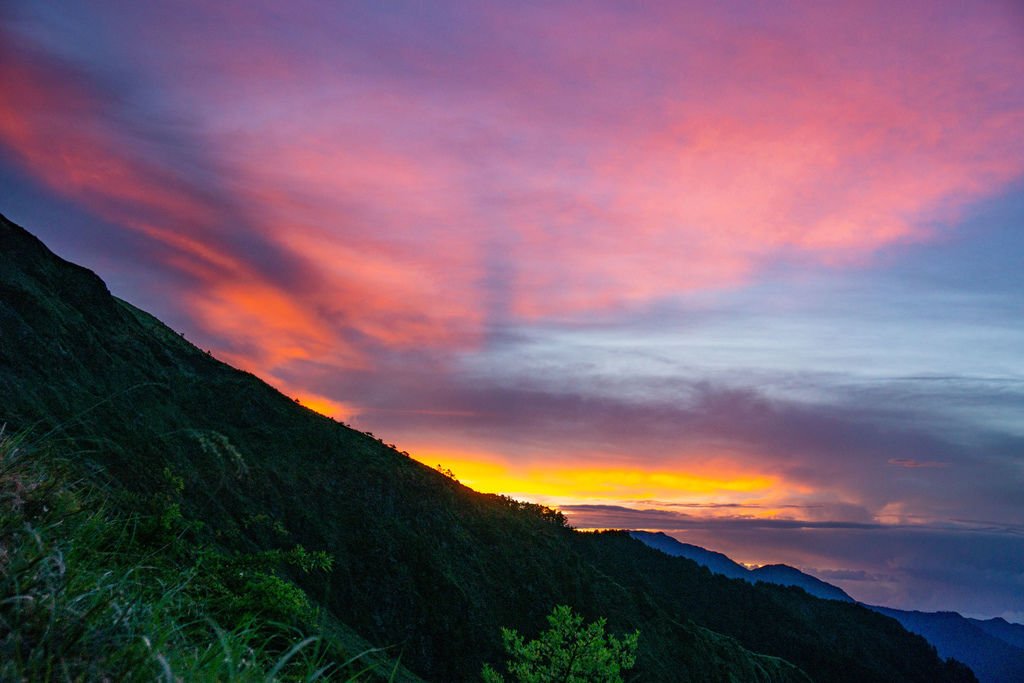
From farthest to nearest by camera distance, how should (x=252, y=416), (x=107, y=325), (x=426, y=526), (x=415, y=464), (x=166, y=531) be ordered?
1. (x=415, y=464)
2. (x=426, y=526)
3. (x=252, y=416)
4. (x=107, y=325)
5. (x=166, y=531)

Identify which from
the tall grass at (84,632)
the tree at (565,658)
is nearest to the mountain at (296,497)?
the tall grass at (84,632)

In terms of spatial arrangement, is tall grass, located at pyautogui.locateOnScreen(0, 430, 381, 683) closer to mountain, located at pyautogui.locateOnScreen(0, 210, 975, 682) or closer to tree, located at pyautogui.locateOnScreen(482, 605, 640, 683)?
mountain, located at pyautogui.locateOnScreen(0, 210, 975, 682)

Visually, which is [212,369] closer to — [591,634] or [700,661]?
[591,634]

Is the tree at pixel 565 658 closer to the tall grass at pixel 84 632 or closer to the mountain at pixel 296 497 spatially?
the mountain at pixel 296 497

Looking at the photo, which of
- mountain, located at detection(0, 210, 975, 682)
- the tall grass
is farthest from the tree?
the tall grass

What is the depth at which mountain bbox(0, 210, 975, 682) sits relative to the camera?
58.0ft

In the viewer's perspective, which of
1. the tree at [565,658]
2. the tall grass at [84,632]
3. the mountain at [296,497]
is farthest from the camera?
the tree at [565,658]

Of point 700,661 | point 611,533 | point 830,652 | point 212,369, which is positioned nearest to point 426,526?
point 212,369

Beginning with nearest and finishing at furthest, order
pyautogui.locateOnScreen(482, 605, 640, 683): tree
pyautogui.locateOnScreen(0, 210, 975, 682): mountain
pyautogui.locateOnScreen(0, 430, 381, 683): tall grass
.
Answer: pyautogui.locateOnScreen(0, 430, 381, 683): tall grass, pyautogui.locateOnScreen(0, 210, 975, 682): mountain, pyautogui.locateOnScreen(482, 605, 640, 683): tree

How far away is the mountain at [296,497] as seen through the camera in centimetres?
1767

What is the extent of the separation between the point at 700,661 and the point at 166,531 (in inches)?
1905

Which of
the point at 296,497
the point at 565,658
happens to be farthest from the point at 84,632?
the point at 565,658

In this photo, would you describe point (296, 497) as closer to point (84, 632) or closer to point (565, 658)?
point (565, 658)

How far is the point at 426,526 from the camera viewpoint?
3581 cm
